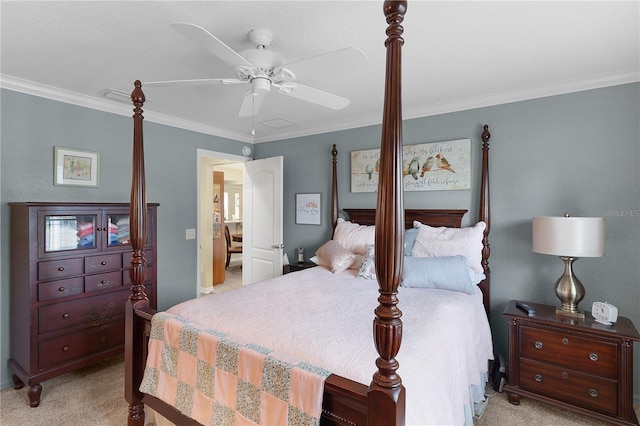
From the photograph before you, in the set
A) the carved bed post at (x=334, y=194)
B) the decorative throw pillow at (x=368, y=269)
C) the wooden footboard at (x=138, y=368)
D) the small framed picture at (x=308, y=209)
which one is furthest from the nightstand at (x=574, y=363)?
the small framed picture at (x=308, y=209)

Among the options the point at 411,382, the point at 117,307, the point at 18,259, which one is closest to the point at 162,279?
the point at 117,307

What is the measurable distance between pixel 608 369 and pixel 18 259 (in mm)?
4378

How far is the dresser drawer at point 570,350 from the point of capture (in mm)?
2135

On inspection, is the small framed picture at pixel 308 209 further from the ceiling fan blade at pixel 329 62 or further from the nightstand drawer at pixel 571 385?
the nightstand drawer at pixel 571 385

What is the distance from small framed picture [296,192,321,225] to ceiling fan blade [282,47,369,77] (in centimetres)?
240

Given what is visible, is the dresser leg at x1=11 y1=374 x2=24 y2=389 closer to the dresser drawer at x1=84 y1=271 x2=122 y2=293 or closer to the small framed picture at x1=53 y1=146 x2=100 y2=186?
the dresser drawer at x1=84 y1=271 x2=122 y2=293

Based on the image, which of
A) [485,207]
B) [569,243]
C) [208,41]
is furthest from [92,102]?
[569,243]

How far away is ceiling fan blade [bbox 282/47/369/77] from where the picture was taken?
1.58 meters

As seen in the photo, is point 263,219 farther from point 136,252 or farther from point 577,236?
point 577,236

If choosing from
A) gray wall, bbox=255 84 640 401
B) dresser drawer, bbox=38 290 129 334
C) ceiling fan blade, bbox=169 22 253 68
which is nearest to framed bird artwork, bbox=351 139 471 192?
gray wall, bbox=255 84 640 401

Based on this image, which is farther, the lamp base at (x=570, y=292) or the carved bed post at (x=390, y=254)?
the lamp base at (x=570, y=292)

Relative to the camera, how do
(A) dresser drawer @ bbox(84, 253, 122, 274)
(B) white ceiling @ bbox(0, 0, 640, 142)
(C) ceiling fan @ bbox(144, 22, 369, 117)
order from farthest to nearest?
(A) dresser drawer @ bbox(84, 253, 122, 274) → (B) white ceiling @ bbox(0, 0, 640, 142) → (C) ceiling fan @ bbox(144, 22, 369, 117)

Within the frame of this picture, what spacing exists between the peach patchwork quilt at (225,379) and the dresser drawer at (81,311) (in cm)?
123

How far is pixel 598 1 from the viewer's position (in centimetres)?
159
